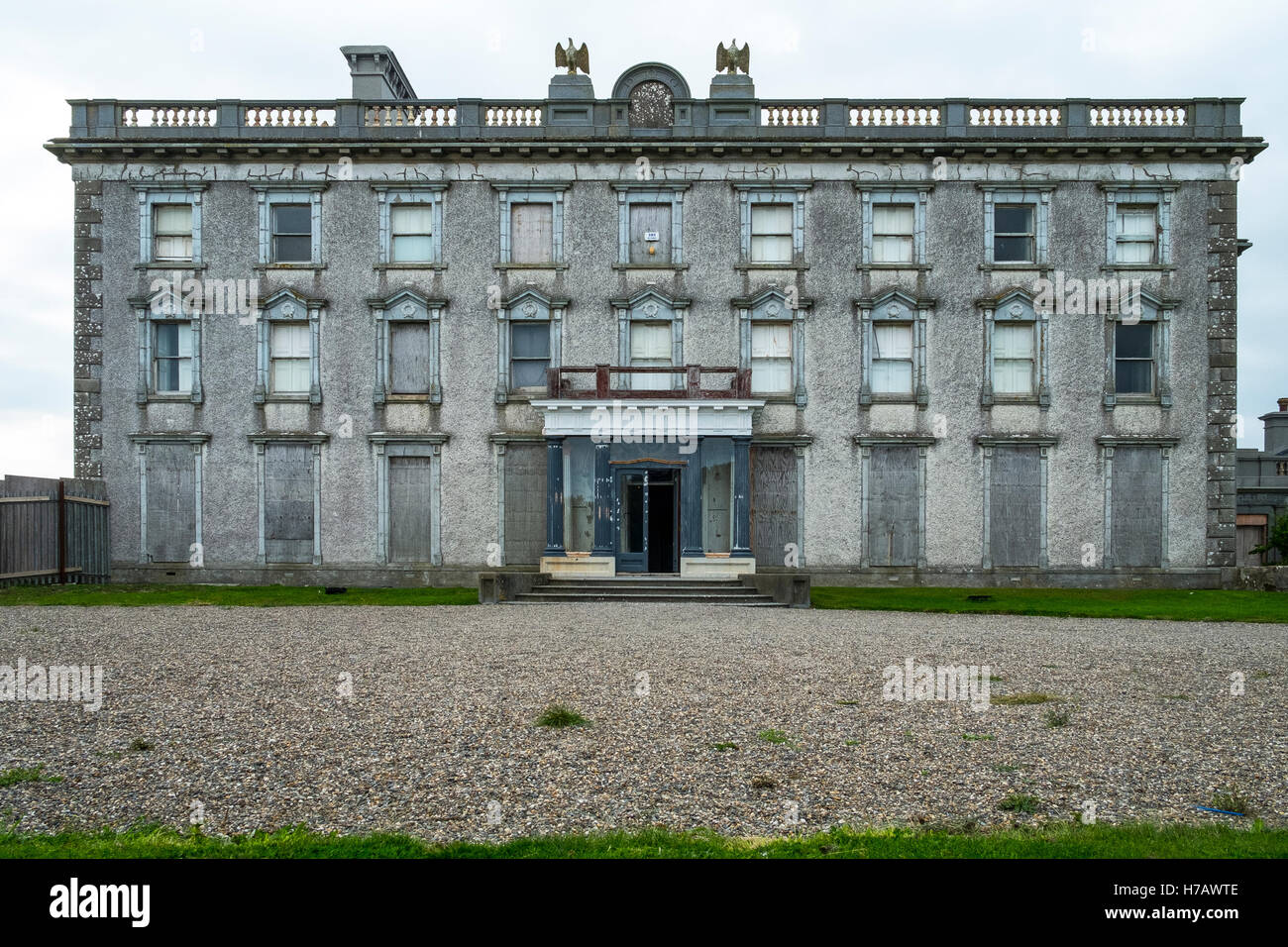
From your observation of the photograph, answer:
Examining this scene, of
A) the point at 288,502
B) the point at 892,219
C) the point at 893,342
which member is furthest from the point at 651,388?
the point at 288,502

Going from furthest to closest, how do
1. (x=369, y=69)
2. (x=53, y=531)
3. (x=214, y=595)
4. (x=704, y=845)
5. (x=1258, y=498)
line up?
(x=1258, y=498), (x=369, y=69), (x=53, y=531), (x=214, y=595), (x=704, y=845)

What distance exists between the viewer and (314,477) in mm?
24031

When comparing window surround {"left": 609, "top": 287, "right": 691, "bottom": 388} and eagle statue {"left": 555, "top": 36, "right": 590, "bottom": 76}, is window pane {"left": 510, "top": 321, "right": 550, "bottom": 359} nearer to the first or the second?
window surround {"left": 609, "top": 287, "right": 691, "bottom": 388}

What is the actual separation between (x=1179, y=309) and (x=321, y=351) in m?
22.9

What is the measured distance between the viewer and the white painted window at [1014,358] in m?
24.0

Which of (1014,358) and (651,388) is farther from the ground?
(1014,358)

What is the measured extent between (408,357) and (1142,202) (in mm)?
20083

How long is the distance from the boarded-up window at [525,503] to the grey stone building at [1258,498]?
69.7 ft

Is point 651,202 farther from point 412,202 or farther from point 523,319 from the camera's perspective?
point 412,202

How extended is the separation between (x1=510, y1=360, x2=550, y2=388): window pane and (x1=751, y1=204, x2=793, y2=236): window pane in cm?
677

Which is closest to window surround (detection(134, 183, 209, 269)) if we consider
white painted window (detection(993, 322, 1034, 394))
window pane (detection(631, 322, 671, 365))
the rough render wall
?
the rough render wall

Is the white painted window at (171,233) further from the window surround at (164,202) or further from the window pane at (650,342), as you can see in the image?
the window pane at (650,342)

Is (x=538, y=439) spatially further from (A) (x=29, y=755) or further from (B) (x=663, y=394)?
(A) (x=29, y=755)
